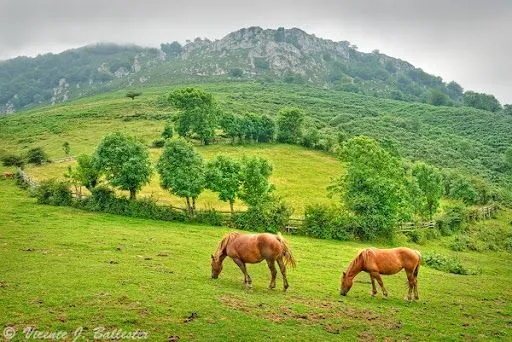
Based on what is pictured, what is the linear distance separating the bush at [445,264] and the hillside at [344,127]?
6077 cm

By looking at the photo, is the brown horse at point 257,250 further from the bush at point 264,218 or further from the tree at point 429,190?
the tree at point 429,190

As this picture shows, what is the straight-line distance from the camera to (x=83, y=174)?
49.5m

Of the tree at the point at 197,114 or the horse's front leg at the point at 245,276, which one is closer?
the horse's front leg at the point at 245,276

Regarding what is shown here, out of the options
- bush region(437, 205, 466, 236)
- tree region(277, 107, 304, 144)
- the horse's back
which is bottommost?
bush region(437, 205, 466, 236)

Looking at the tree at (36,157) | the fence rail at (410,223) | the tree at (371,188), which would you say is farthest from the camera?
the tree at (36,157)

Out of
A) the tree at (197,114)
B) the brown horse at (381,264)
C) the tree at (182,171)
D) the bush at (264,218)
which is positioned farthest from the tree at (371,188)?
the tree at (197,114)

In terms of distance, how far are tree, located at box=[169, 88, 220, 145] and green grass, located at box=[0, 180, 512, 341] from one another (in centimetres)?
6768

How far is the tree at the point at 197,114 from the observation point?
328ft

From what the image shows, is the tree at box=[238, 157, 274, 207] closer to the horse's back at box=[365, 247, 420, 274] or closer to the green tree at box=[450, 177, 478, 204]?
the horse's back at box=[365, 247, 420, 274]

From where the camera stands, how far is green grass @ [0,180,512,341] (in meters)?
15.5

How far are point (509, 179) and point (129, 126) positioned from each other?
97885 millimetres

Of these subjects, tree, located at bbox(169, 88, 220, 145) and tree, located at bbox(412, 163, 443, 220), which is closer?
tree, located at bbox(412, 163, 443, 220)

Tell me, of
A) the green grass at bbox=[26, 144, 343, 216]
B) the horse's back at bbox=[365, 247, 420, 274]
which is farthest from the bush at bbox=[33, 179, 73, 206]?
the horse's back at bbox=[365, 247, 420, 274]

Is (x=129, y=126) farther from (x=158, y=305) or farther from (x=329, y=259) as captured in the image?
(x=158, y=305)
